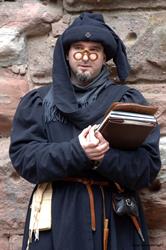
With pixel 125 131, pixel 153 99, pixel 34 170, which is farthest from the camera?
pixel 153 99

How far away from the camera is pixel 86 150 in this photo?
2.06m

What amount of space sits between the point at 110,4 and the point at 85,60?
37 centimetres

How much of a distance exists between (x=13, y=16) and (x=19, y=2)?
0.20 feet

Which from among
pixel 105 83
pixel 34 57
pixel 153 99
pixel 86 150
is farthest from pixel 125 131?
pixel 34 57

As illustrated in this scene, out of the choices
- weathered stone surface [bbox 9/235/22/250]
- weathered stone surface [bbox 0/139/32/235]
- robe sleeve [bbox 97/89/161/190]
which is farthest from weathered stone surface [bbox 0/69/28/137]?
robe sleeve [bbox 97/89/161/190]

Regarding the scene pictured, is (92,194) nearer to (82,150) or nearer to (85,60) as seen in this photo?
(82,150)

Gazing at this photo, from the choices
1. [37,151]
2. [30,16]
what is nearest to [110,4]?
[30,16]

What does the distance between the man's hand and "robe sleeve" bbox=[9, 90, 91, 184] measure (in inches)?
0.8

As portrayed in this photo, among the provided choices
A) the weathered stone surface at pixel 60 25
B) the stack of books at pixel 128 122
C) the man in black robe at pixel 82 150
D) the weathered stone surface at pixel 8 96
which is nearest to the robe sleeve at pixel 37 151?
the man in black robe at pixel 82 150

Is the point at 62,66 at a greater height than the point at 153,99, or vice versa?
the point at 62,66

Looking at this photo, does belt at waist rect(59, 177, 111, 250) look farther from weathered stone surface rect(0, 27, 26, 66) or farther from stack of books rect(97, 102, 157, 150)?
weathered stone surface rect(0, 27, 26, 66)

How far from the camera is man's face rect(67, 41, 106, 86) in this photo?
227cm

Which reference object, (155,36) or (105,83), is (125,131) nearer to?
(105,83)

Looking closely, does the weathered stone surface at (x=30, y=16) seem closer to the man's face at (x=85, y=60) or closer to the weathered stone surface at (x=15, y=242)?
the man's face at (x=85, y=60)
